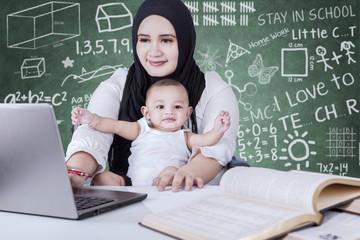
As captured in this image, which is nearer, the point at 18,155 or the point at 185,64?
the point at 18,155

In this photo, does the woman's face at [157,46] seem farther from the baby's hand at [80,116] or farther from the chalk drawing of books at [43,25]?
the chalk drawing of books at [43,25]

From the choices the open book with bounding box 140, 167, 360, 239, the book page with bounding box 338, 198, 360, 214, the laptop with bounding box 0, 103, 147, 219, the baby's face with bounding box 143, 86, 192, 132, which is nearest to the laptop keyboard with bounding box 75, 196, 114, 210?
the laptop with bounding box 0, 103, 147, 219

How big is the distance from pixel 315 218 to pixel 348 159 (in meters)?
2.92

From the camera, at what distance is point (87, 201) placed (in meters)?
0.92

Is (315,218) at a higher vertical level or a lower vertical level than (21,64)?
lower

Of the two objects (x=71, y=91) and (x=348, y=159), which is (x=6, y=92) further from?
(x=348, y=159)

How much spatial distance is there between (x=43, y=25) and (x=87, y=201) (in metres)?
2.84

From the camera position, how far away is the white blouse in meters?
1.43

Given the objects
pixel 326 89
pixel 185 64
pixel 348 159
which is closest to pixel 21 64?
pixel 185 64

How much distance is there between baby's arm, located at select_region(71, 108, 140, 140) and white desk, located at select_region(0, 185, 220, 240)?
0.62 metres

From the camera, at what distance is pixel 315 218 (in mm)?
735

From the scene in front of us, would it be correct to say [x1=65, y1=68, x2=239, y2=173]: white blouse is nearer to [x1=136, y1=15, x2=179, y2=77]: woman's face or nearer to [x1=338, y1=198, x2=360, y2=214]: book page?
[x1=136, y1=15, x2=179, y2=77]: woman's face

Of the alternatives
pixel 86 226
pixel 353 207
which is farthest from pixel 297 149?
pixel 86 226

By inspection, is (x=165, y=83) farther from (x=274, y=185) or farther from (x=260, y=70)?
(x=260, y=70)
